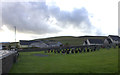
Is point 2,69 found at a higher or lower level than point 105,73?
higher

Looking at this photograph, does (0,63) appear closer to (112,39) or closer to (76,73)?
(76,73)

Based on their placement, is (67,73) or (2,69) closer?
(2,69)

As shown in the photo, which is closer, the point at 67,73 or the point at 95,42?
the point at 67,73

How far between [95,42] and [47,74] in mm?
73311

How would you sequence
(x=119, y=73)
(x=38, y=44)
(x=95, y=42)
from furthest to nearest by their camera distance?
(x=38, y=44), (x=95, y=42), (x=119, y=73)

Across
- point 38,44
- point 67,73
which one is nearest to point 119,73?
point 67,73

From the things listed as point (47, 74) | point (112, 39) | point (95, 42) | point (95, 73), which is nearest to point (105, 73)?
point (95, 73)

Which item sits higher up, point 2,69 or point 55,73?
point 2,69

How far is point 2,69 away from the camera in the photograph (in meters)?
10.6

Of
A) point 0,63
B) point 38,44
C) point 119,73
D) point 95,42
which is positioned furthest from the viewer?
point 38,44

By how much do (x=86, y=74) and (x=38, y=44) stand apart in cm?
9256

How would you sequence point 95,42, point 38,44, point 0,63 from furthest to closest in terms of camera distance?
point 38,44 → point 95,42 → point 0,63

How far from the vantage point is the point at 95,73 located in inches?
513

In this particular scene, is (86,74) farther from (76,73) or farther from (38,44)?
(38,44)
